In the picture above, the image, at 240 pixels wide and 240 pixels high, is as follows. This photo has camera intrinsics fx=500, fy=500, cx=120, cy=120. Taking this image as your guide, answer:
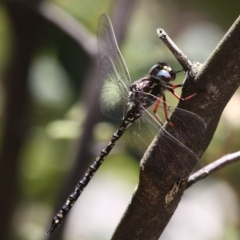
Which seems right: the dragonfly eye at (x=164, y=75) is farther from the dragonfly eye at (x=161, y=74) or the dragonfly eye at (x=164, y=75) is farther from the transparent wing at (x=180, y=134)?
the transparent wing at (x=180, y=134)

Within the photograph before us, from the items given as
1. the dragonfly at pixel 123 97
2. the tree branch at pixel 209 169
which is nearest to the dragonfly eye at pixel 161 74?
the dragonfly at pixel 123 97

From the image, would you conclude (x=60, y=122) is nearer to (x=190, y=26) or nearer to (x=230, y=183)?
(x=230, y=183)

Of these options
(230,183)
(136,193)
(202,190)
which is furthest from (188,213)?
(136,193)

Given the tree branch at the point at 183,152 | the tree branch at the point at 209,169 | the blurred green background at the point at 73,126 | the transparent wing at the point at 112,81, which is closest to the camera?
the tree branch at the point at 183,152

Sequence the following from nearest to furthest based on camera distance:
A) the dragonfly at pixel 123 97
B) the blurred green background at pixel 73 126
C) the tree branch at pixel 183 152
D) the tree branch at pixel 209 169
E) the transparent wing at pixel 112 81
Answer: the tree branch at pixel 183 152, the tree branch at pixel 209 169, the dragonfly at pixel 123 97, the transparent wing at pixel 112 81, the blurred green background at pixel 73 126

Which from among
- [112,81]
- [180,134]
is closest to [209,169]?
[180,134]

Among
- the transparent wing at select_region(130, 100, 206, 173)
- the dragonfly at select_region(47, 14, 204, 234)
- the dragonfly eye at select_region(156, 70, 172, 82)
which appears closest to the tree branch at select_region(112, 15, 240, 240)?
the transparent wing at select_region(130, 100, 206, 173)

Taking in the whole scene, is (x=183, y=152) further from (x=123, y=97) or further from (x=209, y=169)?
(x=123, y=97)
